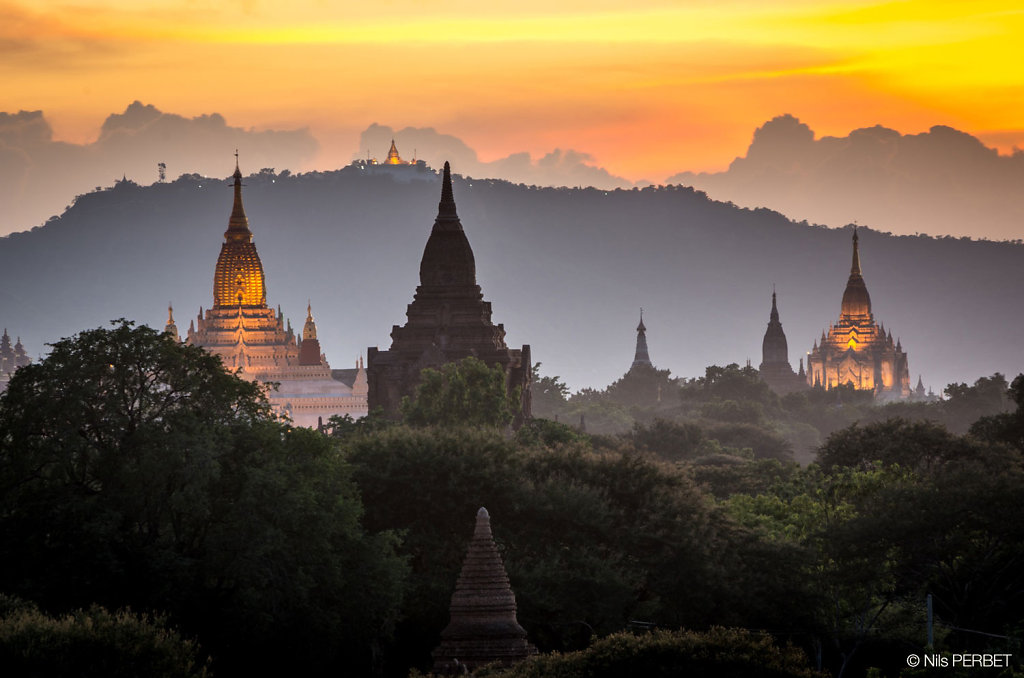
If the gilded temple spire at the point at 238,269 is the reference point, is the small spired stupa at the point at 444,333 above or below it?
below

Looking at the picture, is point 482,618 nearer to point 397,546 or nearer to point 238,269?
point 397,546

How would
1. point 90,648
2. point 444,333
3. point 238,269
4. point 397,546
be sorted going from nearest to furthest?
1. point 90,648
2. point 397,546
3. point 444,333
4. point 238,269

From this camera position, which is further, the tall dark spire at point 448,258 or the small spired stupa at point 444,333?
the tall dark spire at point 448,258

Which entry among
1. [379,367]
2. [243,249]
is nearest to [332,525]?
[379,367]

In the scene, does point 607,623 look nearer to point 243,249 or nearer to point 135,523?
point 135,523

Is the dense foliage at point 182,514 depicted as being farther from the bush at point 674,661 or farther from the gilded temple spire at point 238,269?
the gilded temple spire at point 238,269

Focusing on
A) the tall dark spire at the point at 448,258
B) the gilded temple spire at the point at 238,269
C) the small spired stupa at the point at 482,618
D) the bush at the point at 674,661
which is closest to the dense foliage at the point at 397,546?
the bush at the point at 674,661

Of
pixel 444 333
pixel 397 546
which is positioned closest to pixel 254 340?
pixel 444 333
